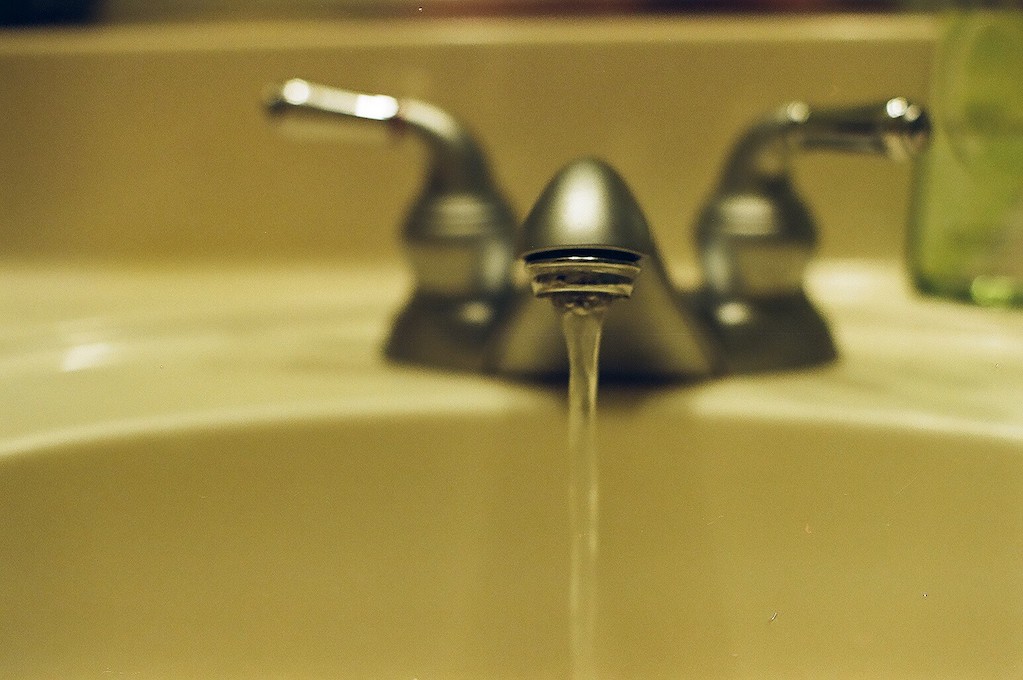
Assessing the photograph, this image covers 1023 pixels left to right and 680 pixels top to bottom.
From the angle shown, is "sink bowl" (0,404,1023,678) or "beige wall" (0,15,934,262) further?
"beige wall" (0,15,934,262)

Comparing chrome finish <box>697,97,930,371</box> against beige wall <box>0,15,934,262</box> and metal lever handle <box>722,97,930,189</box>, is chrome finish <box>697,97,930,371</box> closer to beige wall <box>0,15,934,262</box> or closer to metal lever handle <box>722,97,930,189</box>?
metal lever handle <box>722,97,930,189</box>

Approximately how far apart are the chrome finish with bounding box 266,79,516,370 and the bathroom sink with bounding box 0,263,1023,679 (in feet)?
0.14

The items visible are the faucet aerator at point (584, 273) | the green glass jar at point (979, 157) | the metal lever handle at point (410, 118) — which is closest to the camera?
the faucet aerator at point (584, 273)

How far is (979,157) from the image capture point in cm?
44

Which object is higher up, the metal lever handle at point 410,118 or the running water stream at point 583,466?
the metal lever handle at point 410,118

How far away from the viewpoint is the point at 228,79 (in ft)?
1.61

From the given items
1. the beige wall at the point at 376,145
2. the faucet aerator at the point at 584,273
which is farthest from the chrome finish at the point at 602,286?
the beige wall at the point at 376,145

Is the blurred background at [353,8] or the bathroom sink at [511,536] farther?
the blurred background at [353,8]

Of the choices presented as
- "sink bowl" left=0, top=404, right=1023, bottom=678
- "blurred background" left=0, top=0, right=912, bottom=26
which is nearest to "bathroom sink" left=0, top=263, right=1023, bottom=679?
"sink bowl" left=0, top=404, right=1023, bottom=678

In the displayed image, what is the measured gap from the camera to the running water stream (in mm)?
239

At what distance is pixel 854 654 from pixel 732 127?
0.92ft

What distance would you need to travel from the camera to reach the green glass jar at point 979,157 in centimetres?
44

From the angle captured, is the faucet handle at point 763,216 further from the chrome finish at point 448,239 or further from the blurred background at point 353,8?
the blurred background at point 353,8

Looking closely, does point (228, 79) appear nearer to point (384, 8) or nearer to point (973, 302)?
point (384, 8)
